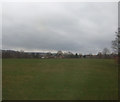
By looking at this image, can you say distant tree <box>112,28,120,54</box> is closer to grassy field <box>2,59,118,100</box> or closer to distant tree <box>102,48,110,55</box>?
distant tree <box>102,48,110,55</box>

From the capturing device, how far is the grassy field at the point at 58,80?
417 centimetres

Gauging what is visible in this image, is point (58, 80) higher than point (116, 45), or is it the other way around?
point (116, 45)

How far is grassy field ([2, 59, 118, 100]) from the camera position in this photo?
417 cm

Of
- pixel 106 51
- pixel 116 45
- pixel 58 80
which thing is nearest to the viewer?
pixel 58 80

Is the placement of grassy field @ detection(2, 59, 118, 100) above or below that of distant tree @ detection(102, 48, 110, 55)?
below

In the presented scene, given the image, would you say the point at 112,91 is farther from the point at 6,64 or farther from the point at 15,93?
the point at 6,64

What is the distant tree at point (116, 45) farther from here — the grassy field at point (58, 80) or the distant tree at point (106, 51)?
the grassy field at point (58, 80)

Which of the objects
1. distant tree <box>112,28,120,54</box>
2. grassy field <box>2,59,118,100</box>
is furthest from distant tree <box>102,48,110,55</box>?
distant tree <box>112,28,120,54</box>

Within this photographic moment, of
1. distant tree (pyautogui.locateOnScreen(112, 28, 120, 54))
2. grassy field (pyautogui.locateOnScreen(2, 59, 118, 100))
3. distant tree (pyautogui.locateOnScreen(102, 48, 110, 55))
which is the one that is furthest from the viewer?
distant tree (pyautogui.locateOnScreen(112, 28, 120, 54))

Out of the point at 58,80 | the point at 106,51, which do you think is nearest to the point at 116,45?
the point at 106,51

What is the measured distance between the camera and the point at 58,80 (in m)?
5.54

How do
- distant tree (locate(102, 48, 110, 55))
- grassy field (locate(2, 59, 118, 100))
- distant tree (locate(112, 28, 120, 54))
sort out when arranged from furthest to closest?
distant tree (locate(112, 28, 120, 54)) < distant tree (locate(102, 48, 110, 55)) < grassy field (locate(2, 59, 118, 100))

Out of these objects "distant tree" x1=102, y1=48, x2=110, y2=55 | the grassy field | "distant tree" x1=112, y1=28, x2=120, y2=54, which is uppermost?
"distant tree" x1=112, y1=28, x2=120, y2=54

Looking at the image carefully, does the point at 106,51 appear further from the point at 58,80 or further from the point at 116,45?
the point at 58,80
